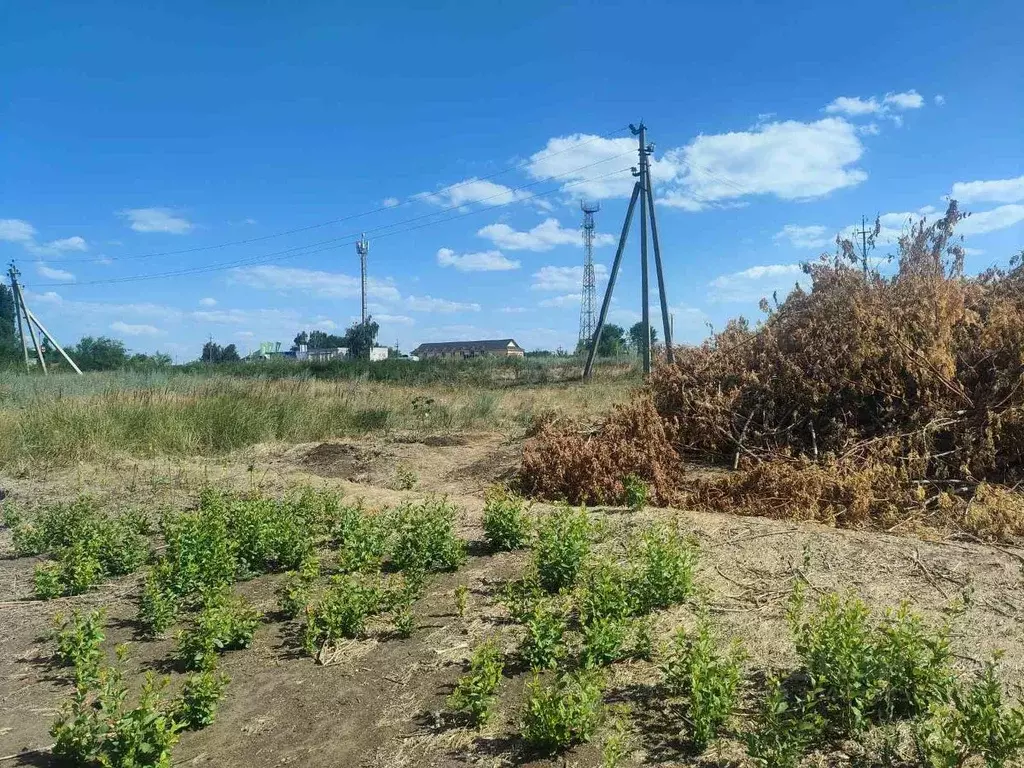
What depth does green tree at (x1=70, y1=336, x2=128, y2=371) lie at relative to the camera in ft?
122

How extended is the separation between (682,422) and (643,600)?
4.20m

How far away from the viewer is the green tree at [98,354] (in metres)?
37.3

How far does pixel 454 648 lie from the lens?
3.40 m

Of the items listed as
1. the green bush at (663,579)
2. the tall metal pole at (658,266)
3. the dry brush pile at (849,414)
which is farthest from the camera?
the tall metal pole at (658,266)

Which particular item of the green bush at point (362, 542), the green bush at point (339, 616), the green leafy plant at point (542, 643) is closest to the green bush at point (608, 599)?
the green leafy plant at point (542, 643)

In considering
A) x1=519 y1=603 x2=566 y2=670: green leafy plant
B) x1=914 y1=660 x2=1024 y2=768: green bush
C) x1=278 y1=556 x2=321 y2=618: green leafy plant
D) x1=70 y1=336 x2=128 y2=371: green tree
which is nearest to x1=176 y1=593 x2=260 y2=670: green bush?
x1=278 y1=556 x2=321 y2=618: green leafy plant

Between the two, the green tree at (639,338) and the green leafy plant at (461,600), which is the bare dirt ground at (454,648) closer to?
the green leafy plant at (461,600)

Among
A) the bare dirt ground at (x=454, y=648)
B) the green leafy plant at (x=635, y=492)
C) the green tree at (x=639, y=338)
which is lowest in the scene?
the bare dirt ground at (x=454, y=648)

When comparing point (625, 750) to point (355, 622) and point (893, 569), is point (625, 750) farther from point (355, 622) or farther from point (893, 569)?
point (893, 569)

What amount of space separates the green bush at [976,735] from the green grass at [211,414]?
A: 8319 millimetres

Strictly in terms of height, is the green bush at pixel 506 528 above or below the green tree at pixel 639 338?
below

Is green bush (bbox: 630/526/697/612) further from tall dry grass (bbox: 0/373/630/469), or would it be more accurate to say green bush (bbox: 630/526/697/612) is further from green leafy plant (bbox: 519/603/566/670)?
tall dry grass (bbox: 0/373/630/469)

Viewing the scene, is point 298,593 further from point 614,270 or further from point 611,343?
point 611,343

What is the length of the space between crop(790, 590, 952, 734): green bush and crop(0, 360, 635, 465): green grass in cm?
797
